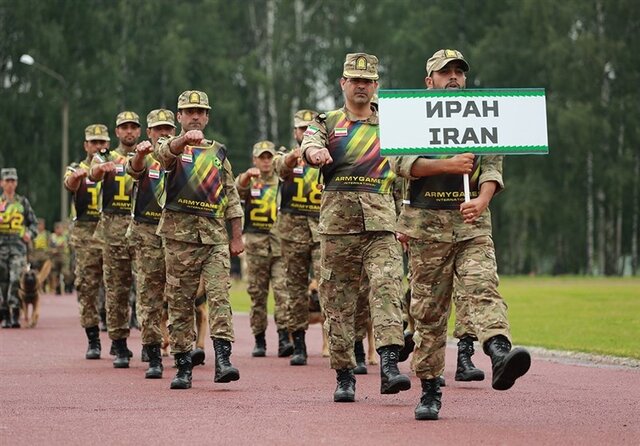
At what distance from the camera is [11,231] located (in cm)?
2352

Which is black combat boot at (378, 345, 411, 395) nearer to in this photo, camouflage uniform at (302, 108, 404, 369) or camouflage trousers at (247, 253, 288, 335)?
camouflage uniform at (302, 108, 404, 369)

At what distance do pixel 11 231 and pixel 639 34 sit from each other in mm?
38876

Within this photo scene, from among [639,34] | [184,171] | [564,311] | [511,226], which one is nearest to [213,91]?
[511,226]

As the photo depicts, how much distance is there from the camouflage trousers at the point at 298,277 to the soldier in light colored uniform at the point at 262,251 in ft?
2.18

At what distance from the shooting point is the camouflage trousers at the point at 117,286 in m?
15.3

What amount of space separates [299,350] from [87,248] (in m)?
2.92

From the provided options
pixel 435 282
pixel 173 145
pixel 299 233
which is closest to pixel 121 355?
pixel 299 233

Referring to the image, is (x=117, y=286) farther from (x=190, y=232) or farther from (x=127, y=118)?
(x=190, y=232)

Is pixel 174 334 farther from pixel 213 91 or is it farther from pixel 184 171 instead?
pixel 213 91

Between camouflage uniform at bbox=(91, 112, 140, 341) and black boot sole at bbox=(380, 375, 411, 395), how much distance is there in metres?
5.61

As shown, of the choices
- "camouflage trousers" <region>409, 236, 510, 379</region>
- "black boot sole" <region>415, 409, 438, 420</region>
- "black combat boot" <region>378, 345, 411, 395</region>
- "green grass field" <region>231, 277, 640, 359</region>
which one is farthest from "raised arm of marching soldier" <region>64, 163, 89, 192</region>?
"black boot sole" <region>415, 409, 438, 420</region>

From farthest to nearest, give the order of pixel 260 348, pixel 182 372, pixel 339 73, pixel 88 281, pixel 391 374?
pixel 339 73 < pixel 260 348 < pixel 88 281 < pixel 182 372 < pixel 391 374

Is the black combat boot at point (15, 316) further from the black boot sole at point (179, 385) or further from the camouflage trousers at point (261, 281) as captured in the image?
the black boot sole at point (179, 385)

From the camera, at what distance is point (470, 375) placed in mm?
12727
